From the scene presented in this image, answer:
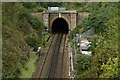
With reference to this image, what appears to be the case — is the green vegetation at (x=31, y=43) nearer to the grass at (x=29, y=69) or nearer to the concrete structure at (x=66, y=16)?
the grass at (x=29, y=69)

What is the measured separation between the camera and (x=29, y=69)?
18859mm

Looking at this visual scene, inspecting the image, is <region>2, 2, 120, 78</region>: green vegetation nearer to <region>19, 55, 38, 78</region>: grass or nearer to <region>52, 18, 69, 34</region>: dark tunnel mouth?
<region>19, 55, 38, 78</region>: grass

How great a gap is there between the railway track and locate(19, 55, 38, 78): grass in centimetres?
81

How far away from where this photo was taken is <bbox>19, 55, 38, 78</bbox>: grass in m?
17.8

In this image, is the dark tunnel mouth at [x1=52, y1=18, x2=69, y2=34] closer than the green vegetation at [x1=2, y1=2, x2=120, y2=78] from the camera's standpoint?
No

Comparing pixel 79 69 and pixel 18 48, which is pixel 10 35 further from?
pixel 79 69

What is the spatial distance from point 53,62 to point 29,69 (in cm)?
292

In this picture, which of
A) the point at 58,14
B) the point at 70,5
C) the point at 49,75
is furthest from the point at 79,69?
the point at 70,5

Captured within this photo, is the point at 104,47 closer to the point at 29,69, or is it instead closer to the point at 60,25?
the point at 29,69

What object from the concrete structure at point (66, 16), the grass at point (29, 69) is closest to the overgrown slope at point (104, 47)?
the concrete structure at point (66, 16)

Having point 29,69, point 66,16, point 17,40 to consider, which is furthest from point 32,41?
point 66,16

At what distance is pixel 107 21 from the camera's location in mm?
23516

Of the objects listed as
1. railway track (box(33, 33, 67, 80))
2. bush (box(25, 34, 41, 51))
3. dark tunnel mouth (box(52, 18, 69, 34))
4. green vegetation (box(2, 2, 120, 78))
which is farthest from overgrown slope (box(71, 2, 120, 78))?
dark tunnel mouth (box(52, 18, 69, 34))

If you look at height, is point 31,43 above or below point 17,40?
below
